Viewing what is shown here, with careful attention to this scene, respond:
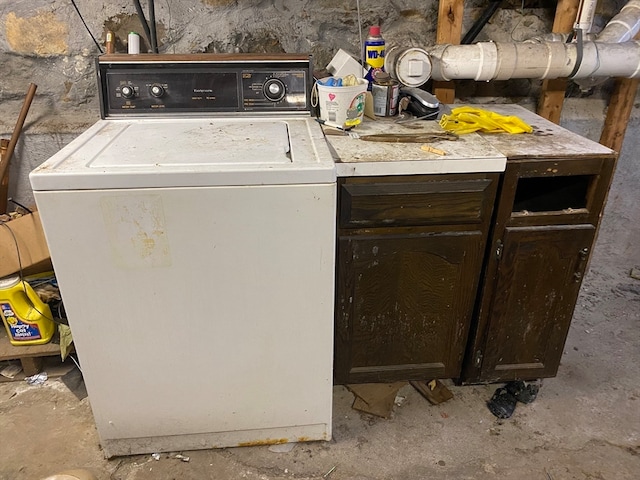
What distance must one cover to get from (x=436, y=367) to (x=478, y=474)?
34 cm

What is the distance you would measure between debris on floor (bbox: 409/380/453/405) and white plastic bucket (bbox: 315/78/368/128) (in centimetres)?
96

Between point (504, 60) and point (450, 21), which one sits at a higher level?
point (450, 21)

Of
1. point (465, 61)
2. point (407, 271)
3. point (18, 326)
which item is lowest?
point (18, 326)

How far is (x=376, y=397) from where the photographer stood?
170 centimetres

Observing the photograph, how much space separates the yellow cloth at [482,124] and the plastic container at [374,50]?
0.30 metres

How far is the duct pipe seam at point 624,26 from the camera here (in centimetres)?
173

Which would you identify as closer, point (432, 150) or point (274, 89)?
point (432, 150)

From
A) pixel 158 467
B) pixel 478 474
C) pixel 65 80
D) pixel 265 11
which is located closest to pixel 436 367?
pixel 478 474

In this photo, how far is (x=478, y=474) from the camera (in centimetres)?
146

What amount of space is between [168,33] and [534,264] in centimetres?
151

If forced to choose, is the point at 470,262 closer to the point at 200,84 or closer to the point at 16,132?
the point at 200,84

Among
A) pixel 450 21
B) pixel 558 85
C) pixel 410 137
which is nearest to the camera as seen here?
→ pixel 410 137

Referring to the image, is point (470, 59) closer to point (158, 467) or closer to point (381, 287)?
point (381, 287)

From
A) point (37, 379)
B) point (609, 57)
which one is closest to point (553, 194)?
point (609, 57)
